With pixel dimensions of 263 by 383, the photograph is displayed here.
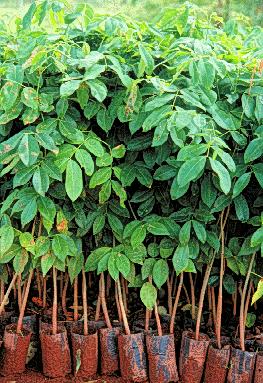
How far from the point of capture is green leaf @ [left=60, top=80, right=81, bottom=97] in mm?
2014

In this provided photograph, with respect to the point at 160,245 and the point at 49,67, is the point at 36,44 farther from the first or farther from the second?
the point at 160,245

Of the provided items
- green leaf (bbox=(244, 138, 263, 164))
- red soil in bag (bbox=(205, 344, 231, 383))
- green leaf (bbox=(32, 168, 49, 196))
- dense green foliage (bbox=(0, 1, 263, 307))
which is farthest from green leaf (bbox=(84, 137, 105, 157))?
red soil in bag (bbox=(205, 344, 231, 383))

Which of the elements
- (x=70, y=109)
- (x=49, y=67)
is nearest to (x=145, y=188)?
(x=70, y=109)

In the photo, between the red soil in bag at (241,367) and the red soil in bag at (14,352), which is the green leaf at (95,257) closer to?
the red soil in bag at (14,352)

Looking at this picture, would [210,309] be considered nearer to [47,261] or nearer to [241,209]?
[241,209]

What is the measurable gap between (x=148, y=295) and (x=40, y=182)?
655 mm

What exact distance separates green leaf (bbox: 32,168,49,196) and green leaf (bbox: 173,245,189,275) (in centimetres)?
56

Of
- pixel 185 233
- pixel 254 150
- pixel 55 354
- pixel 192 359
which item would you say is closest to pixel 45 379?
pixel 55 354

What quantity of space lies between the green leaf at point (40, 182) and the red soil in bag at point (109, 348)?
2.45 ft

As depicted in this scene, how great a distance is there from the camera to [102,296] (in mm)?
2527

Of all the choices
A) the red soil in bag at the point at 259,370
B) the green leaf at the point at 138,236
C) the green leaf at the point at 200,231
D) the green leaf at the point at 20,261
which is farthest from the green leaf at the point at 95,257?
the red soil in bag at the point at 259,370

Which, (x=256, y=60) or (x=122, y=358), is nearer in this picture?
(x=256, y=60)

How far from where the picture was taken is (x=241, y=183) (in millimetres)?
2162

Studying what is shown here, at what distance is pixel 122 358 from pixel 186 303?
435 millimetres
